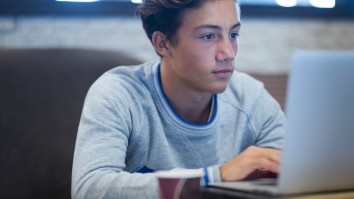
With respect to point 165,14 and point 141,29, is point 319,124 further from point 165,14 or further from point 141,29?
point 141,29

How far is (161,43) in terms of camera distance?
1.63 meters

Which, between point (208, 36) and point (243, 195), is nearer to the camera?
point (243, 195)

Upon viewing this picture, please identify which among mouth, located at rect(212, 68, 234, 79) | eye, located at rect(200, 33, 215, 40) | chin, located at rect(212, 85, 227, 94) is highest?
eye, located at rect(200, 33, 215, 40)

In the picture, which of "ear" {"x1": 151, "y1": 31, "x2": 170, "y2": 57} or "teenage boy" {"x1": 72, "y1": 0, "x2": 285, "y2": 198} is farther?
"ear" {"x1": 151, "y1": 31, "x2": 170, "y2": 57}

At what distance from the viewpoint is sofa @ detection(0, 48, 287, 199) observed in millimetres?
1421

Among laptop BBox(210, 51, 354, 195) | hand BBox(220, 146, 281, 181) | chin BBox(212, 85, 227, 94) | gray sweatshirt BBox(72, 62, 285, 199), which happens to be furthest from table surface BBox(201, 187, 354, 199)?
chin BBox(212, 85, 227, 94)

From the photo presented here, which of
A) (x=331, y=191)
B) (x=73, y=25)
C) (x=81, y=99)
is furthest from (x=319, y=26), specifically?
(x=331, y=191)

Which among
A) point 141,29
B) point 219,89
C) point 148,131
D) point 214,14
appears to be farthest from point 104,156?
point 141,29

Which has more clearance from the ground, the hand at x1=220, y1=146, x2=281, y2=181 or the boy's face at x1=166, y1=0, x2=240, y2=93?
the boy's face at x1=166, y1=0, x2=240, y2=93

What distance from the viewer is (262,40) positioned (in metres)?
3.65

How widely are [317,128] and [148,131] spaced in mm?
673

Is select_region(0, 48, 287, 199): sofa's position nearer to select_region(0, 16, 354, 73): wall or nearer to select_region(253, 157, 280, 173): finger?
select_region(253, 157, 280, 173): finger

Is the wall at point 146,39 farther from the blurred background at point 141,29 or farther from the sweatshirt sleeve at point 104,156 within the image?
the sweatshirt sleeve at point 104,156

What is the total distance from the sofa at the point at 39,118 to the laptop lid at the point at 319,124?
78 centimetres
